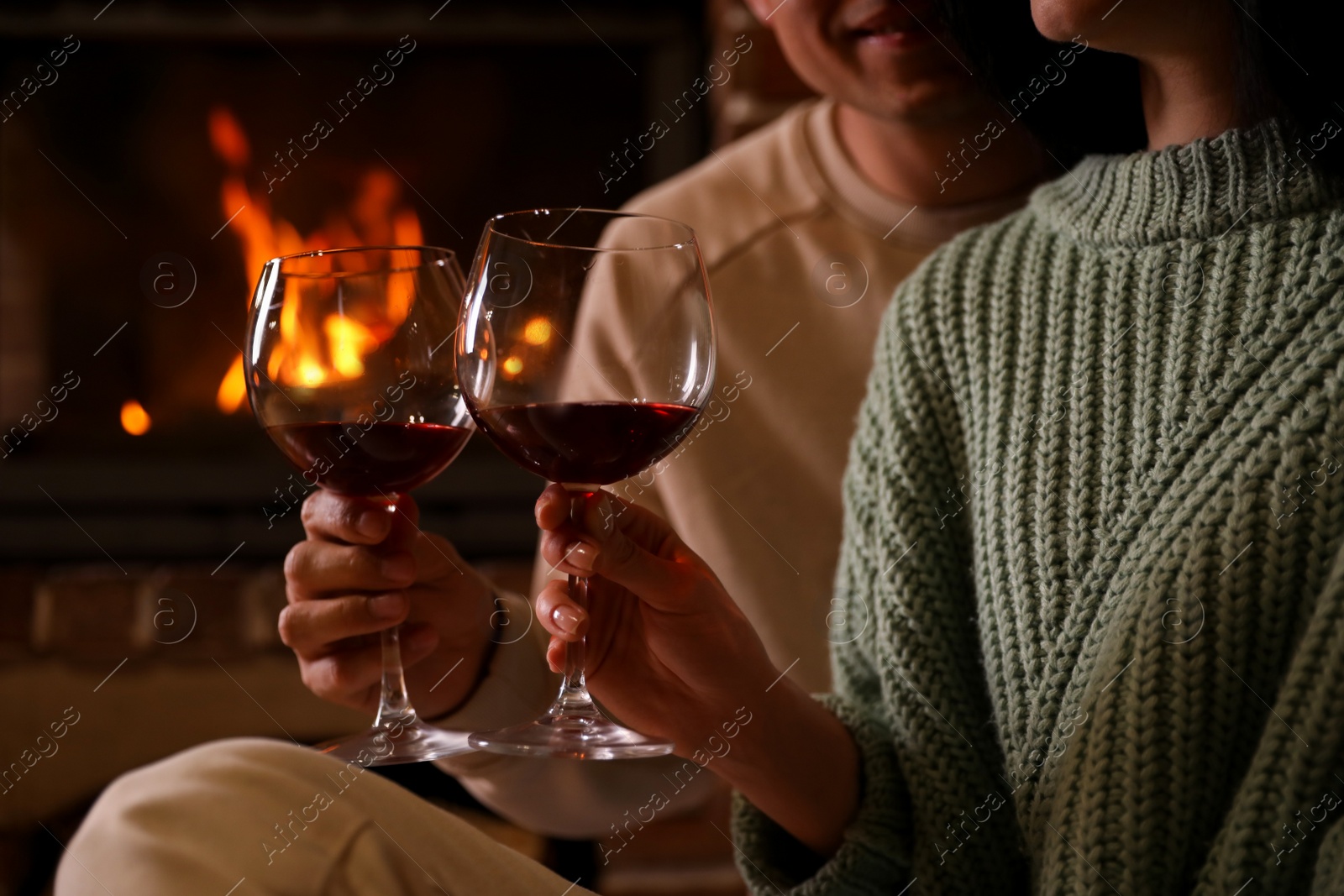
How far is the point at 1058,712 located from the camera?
77cm

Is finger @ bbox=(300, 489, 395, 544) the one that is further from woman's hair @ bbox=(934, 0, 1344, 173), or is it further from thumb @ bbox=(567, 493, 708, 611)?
woman's hair @ bbox=(934, 0, 1344, 173)

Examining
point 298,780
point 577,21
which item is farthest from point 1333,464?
point 577,21

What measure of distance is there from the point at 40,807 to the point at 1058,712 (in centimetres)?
194

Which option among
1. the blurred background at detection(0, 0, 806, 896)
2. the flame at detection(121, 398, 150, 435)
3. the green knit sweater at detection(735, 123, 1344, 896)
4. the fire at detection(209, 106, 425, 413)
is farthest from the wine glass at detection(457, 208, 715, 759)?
the flame at detection(121, 398, 150, 435)

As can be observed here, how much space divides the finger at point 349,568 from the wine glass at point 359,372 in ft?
0.16

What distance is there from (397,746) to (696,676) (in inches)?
7.3

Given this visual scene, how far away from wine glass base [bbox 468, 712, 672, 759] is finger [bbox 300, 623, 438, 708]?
0.54 ft

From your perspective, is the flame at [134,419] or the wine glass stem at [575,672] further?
the flame at [134,419]

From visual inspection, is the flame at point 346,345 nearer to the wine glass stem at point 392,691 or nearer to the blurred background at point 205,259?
the wine glass stem at point 392,691

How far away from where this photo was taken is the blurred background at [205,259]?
210cm

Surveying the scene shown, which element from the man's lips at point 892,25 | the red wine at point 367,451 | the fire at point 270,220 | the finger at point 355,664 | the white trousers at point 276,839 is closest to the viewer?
the white trousers at point 276,839

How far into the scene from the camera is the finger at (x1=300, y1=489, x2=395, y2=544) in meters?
0.78

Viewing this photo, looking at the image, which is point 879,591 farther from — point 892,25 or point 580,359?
point 892,25

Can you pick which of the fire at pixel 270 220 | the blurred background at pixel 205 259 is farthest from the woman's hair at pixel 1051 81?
the fire at pixel 270 220
